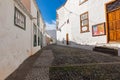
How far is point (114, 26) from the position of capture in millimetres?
8969

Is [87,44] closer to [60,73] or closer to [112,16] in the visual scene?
[112,16]

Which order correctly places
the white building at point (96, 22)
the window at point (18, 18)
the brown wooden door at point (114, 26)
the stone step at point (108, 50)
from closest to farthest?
1. the window at point (18, 18)
2. the stone step at point (108, 50)
3. the brown wooden door at point (114, 26)
4. the white building at point (96, 22)

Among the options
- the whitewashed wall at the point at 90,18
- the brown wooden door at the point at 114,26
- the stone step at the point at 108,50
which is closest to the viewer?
the stone step at the point at 108,50

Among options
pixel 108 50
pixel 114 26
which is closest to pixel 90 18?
pixel 114 26

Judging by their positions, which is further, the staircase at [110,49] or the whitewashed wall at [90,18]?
the whitewashed wall at [90,18]

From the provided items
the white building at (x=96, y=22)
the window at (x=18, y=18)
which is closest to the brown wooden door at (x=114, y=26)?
the white building at (x=96, y=22)

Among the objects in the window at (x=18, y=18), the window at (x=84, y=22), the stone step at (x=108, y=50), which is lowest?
the stone step at (x=108, y=50)

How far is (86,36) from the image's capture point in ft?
39.0

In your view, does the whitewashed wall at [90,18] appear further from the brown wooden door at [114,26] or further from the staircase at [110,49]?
A: the staircase at [110,49]

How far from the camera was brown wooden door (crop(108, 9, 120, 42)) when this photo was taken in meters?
8.67

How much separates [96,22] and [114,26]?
1.86 meters

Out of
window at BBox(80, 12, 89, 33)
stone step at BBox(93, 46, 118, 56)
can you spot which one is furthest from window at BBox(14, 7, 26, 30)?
window at BBox(80, 12, 89, 33)

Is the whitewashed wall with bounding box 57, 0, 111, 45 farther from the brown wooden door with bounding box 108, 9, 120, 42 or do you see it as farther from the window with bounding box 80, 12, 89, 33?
the brown wooden door with bounding box 108, 9, 120, 42

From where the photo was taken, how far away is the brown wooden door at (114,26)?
8672 millimetres
